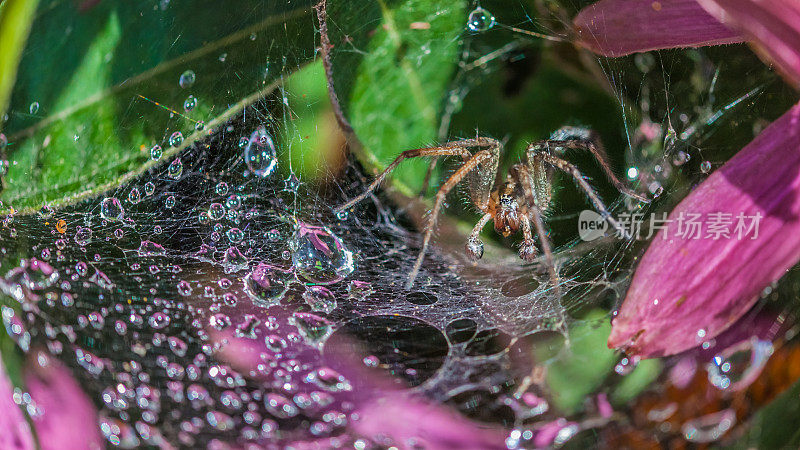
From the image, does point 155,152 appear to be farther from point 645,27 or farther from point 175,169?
point 645,27

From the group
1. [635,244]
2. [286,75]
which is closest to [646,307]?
[635,244]

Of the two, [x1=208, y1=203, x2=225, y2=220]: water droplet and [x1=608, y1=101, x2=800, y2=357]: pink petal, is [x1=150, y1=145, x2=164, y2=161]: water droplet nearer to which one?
[x1=208, y1=203, x2=225, y2=220]: water droplet

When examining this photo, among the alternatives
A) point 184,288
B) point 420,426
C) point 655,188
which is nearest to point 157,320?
point 184,288

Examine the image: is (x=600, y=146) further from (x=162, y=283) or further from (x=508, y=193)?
(x=162, y=283)

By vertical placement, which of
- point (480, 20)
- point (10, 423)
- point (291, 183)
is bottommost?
point (10, 423)

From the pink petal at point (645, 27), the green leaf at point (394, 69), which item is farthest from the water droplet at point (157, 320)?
the pink petal at point (645, 27)
